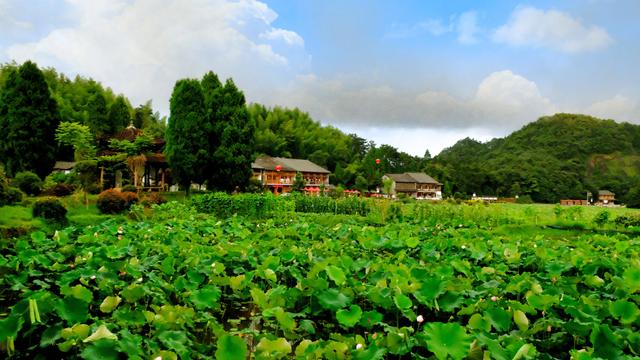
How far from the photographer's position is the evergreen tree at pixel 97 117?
36.9 meters

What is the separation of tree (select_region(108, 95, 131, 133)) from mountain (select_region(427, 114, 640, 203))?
137ft

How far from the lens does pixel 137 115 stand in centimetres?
4481

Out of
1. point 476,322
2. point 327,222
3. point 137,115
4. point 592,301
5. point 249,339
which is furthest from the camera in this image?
point 137,115

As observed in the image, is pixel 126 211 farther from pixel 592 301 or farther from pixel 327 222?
pixel 592 301

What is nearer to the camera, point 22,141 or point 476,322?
point 476,322

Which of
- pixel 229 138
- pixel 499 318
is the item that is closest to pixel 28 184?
pixel 229 138

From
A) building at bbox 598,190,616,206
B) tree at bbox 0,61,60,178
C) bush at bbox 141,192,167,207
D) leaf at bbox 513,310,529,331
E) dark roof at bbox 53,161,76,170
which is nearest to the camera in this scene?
leaf at bbox 513,310,529,331

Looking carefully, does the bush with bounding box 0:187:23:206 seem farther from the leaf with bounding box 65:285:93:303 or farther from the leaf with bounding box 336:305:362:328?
the leaf with bounding box 336:305:362:328

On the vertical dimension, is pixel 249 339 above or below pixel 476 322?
below

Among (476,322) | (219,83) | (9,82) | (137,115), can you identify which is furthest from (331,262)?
(137,115)

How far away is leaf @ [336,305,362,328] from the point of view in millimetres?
2371

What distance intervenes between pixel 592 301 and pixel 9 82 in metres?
32.9

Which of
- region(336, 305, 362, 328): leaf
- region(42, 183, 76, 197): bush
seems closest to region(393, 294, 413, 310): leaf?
region(336, 305, 362, 328): leaf

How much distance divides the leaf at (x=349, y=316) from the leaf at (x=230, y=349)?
0.78 meters
